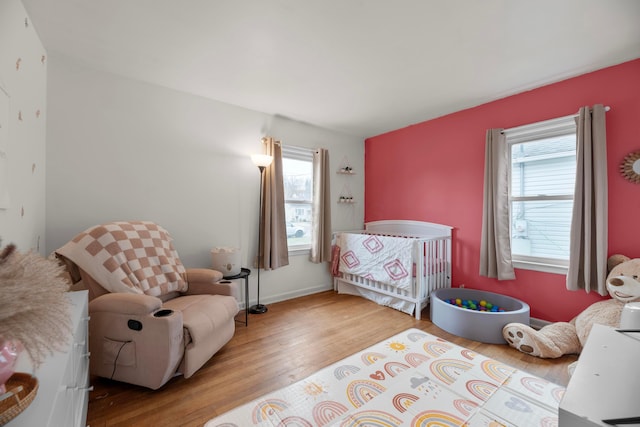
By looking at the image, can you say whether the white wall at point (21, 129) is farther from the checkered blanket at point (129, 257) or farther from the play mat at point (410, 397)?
the play mat at point (410, 397)

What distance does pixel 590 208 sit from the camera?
2.11 meters

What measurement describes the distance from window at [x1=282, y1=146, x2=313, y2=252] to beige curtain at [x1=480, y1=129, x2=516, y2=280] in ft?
6.65

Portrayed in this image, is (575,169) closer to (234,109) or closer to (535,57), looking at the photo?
(535,57)

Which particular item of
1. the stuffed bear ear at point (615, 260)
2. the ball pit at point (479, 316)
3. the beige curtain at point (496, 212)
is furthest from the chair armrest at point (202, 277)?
the stuffed bear ear at point (615, 260)

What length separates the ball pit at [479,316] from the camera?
2221 mm

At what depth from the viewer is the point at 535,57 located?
6.64 ft

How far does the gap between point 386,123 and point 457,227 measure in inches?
62.3

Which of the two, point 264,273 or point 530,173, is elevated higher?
point 530,173

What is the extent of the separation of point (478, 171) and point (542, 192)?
1.95 feet

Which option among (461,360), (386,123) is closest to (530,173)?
(386,123)

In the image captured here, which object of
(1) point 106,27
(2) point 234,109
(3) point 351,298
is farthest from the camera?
(3) point 351,298

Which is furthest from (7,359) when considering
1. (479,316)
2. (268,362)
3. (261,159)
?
(479,316)

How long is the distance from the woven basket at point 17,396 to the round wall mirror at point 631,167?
3.42 m

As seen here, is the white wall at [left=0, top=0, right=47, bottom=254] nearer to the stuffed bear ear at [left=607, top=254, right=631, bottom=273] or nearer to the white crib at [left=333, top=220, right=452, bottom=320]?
the white crib at [left=333, top=220, right=452, bottom=320]
